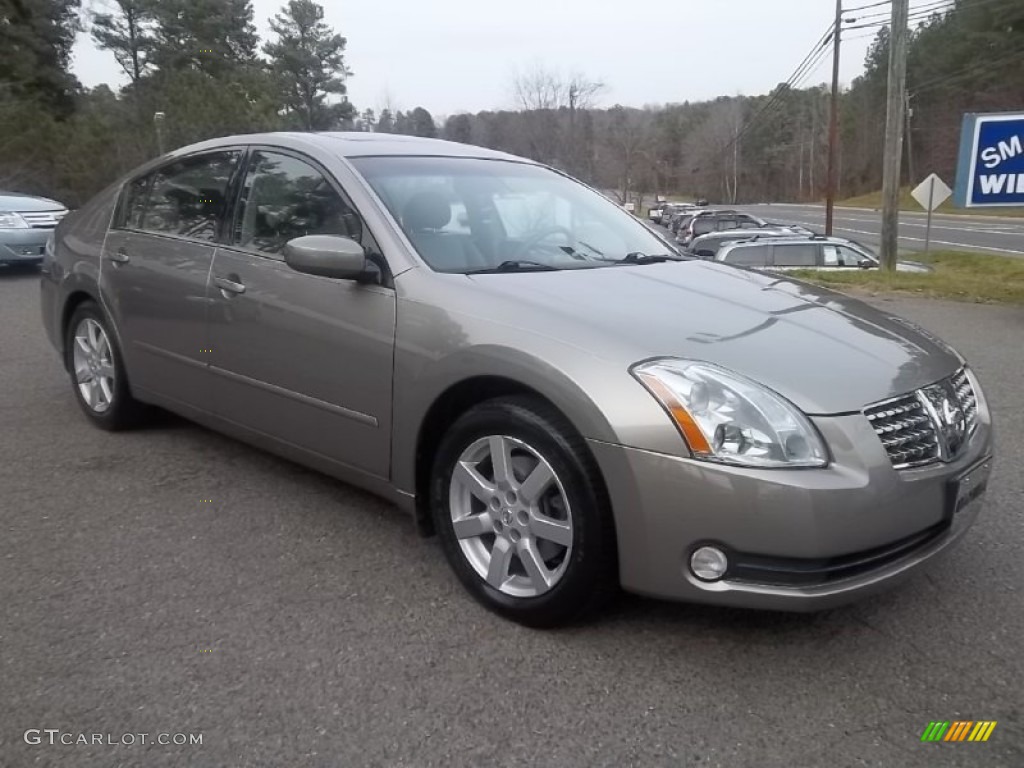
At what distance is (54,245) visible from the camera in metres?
5.29

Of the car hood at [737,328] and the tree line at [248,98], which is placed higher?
the tree line at [248,98]

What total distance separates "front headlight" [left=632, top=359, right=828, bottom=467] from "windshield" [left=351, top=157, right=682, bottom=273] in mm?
1066

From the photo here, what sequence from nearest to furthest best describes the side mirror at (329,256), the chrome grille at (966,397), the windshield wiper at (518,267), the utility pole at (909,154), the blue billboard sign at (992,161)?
the chrome grille at (966,397) < the side mirror at (329,256) < the windshield wiper at (518,267) < the blue billboard sign at (992,161) < the utility pole at (909,154)

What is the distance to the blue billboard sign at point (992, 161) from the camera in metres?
11.0

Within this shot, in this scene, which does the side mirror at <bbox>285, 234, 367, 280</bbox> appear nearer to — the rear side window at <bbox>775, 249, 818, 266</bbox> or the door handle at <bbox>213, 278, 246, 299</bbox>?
the door handle at <bbox>213, 278, 246, 299</bbox>

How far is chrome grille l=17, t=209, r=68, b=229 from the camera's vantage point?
12.4m

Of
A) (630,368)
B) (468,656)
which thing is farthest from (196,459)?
(630,368)

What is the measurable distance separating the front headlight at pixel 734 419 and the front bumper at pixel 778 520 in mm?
38

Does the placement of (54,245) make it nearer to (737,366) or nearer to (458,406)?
(458,406)

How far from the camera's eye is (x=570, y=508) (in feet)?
8.82

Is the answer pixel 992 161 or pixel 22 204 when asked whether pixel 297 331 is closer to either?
pixel 992 161

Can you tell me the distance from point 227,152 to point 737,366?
2753 mm
